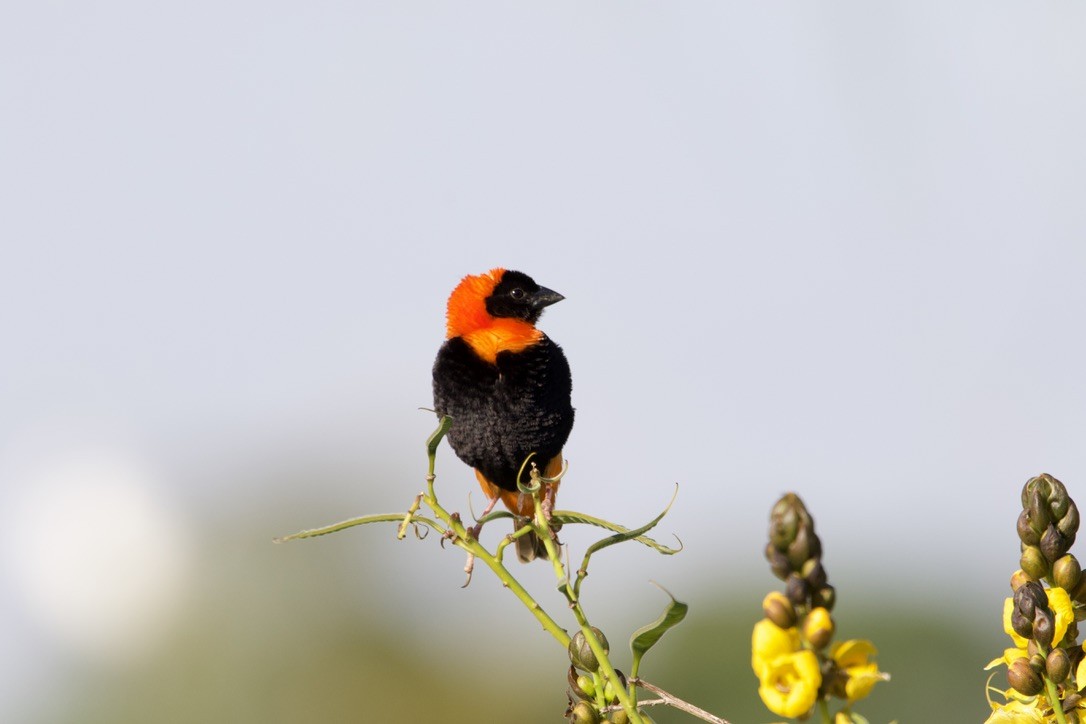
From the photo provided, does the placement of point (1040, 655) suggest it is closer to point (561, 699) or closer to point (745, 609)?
point (561, 699)

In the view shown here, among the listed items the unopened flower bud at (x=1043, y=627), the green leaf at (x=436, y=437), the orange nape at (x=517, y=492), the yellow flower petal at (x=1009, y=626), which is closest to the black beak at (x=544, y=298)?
the orange nape at (x=517, y=492)

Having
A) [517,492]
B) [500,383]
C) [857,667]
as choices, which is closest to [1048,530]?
[857,667]

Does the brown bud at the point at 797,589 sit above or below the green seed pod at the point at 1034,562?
above

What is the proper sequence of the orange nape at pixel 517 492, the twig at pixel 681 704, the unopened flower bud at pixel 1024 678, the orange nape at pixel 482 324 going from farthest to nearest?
the orange nape at pixel 517 492, the orange nape at pixel 482 324, the unopened flower bud at pixel 1024 678, the twig at pixel 681 704

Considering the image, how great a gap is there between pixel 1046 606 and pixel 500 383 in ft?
7.30

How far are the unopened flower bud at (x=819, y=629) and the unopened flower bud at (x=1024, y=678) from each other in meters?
0.47

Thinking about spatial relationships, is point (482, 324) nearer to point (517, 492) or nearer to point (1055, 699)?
point (517, 492)

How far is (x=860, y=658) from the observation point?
5.37 ft

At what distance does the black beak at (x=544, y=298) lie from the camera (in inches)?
167

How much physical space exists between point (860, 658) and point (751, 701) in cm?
1833

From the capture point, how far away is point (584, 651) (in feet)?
6.42

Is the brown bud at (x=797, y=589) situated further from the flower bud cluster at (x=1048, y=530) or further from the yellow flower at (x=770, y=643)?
the flower bud cluster at (x=1048, y=530)

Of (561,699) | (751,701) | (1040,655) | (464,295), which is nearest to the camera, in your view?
(1040,655)

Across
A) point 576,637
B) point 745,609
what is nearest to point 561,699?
point 745,609
